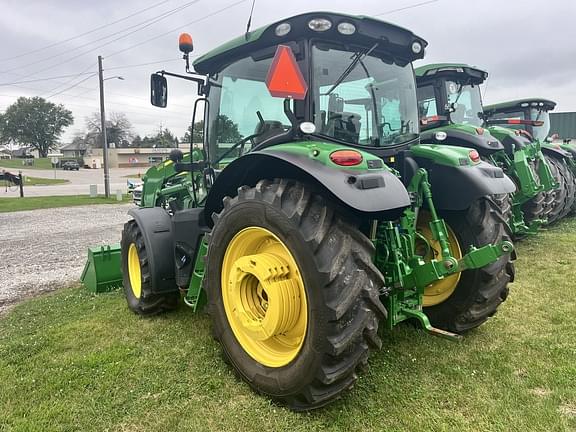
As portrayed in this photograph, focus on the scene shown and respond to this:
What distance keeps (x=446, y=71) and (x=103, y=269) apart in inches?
227

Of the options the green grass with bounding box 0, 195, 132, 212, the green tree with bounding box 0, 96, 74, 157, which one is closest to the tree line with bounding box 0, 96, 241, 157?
the green tree with bounding box 0, 96, 74, 157

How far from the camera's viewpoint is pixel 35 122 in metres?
75.9

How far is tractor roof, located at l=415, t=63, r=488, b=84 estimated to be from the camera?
695cm

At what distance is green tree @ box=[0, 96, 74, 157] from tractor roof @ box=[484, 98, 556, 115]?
8165 centimetres

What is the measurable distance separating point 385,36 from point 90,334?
11.2 feet

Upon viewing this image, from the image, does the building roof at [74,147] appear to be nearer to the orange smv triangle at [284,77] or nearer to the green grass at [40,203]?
the green grass at [40,203]

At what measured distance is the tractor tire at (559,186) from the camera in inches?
306

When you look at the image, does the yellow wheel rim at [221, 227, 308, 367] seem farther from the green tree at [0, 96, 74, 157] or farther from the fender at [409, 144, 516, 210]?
the green tree at [0, 96, 74, 157]

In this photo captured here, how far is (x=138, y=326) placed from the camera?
13.1ft

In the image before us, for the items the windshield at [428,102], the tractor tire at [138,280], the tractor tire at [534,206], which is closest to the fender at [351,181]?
the tractor tire at [138,280]

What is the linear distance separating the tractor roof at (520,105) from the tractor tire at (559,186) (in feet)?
5.96

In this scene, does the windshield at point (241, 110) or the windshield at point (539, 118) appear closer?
the windshield at point (241, 110)

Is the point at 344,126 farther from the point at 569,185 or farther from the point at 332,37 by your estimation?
the point at 569,185

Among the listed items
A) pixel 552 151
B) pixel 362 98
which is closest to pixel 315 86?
pixel 362 98
